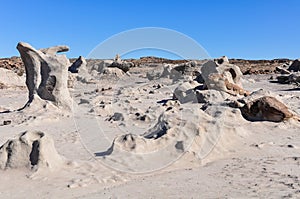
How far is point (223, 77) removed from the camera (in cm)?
1192

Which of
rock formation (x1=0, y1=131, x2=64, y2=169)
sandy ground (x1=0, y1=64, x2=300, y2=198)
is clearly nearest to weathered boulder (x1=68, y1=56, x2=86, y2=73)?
sandy ground (x1=0, y1=64, x2=300, y2=198)

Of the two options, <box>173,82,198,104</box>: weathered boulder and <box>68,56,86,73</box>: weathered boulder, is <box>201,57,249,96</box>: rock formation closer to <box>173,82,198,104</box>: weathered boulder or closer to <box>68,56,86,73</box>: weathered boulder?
<box>173,82,198,104</box>: weathered boulder

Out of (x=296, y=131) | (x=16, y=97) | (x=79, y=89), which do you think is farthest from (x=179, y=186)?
(x=79, y=89)

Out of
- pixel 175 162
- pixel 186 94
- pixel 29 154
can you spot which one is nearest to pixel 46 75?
pixel 186 94

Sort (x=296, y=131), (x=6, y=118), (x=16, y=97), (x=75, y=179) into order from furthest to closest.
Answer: (x=16, y=97), (x=6, y=118), (x=296, y=131), (x=75, y=179)

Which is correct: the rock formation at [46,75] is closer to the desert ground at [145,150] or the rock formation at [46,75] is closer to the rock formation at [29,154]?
the desert ground at [145,150]

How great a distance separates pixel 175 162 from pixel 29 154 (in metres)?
1.83

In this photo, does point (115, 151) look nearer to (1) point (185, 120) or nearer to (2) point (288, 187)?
(1) point (185, 120)

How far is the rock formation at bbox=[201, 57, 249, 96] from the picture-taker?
37.9ft

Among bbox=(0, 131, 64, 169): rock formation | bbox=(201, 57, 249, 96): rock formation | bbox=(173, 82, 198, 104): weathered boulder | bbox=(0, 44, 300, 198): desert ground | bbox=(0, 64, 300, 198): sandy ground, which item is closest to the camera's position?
bbox=(0, 64, 300, 198): sandy ground

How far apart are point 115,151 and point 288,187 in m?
2.31

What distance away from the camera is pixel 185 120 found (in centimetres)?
594

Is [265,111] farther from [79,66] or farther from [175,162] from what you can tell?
[79,66]

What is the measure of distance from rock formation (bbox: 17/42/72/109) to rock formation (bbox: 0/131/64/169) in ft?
15.6
